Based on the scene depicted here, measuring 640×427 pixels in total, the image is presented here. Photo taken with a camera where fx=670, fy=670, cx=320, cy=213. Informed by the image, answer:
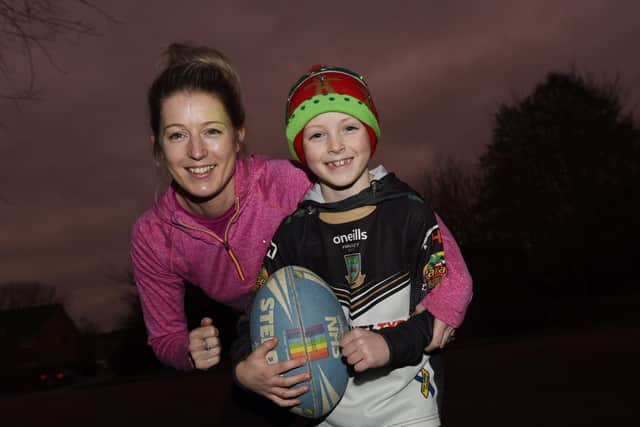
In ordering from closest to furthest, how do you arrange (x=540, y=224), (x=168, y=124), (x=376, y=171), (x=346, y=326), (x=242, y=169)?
(x=346, y=326) → (x=376, y=171) → (x=168, y=124) → (x=242, y=169) → (x=540, y=224)

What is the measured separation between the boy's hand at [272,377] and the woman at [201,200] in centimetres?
75

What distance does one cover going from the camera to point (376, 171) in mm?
3406

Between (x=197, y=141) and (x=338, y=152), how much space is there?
37.6 inches

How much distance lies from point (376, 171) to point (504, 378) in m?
8.33

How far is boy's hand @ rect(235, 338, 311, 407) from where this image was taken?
116 inches

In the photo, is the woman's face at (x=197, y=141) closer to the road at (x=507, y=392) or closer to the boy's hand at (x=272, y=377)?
the boy's hand at (x=272, y=377)

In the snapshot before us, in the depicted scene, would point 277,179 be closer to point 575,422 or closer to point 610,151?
point 575,422

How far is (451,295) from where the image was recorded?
298 cm

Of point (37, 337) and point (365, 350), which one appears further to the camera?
point (37, 337)

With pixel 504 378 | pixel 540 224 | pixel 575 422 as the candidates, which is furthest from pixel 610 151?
pixel 575 422

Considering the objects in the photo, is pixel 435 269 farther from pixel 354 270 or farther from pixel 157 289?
pixel 157 289

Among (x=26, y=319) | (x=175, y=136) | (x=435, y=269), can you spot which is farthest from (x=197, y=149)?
(x=26, y=319)

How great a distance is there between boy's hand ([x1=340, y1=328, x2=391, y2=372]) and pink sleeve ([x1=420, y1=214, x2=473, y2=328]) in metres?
0.31

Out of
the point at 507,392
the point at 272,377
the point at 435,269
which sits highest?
the point at 435,269
